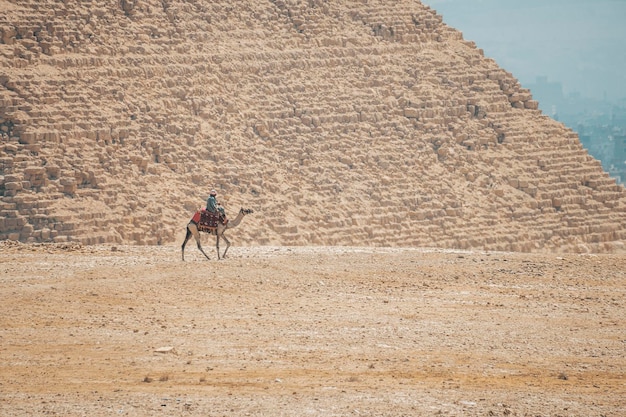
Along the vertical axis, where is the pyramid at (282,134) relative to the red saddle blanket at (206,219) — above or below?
above

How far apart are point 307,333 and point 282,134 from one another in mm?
17925

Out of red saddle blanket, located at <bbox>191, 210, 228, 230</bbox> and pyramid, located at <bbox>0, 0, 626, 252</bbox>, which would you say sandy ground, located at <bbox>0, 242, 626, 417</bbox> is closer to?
red saddle blanket, located at <bbox>191, 210, 228, 230</bbox>

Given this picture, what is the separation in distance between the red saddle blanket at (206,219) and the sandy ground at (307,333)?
0.77 meters

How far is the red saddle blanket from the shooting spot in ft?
104

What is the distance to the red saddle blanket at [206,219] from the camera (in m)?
31.7

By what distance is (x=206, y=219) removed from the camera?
31.7m

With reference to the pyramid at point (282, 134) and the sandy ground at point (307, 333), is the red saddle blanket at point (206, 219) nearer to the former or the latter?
the sandy ground at point (307, 333)

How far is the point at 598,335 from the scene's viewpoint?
26.3m

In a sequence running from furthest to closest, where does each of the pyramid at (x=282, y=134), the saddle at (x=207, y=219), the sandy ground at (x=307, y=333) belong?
the pyramid at (x=282, y=134) → the saddle at (x=207, y=219) → the sandy ground at (x=307, y=333)

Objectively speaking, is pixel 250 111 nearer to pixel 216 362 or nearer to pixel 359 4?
pixel 359 4

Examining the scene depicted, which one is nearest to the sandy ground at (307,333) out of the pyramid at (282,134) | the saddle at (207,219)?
the saddle at (207,219)

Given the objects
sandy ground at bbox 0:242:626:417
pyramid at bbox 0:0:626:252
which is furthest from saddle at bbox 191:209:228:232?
pyramid at bbox 0:0:626:252

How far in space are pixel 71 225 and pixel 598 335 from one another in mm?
14941

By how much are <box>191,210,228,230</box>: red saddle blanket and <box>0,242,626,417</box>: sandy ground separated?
77cm
